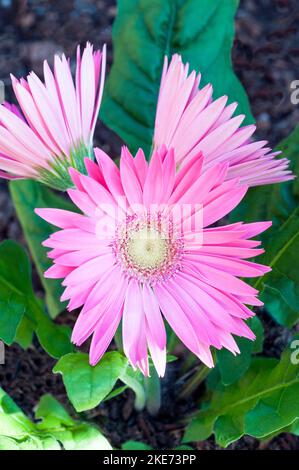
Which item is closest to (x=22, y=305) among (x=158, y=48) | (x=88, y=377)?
(x=88, y=377)

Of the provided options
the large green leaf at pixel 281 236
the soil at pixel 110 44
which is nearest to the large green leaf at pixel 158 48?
the large green leaf at pixel 281 236

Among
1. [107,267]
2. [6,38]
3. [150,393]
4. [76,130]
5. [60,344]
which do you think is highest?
[6,38]

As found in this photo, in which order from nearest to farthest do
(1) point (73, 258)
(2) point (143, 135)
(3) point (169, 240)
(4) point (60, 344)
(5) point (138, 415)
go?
(1) point (73, 258) < (3) point (169, 240) < (4) point (60, 344) < (2) point (143, 135) < (5) point (138, 415)

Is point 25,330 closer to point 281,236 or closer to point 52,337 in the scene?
point 52,337

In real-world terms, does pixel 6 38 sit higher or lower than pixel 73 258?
higher

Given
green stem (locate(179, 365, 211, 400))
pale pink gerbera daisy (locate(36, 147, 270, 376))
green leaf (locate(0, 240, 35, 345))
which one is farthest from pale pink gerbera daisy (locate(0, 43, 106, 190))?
green stem (locate(179, 365, 211, 400))

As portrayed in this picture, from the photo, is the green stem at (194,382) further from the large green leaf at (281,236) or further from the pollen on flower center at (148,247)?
the pollen on flower center at (148,247)
